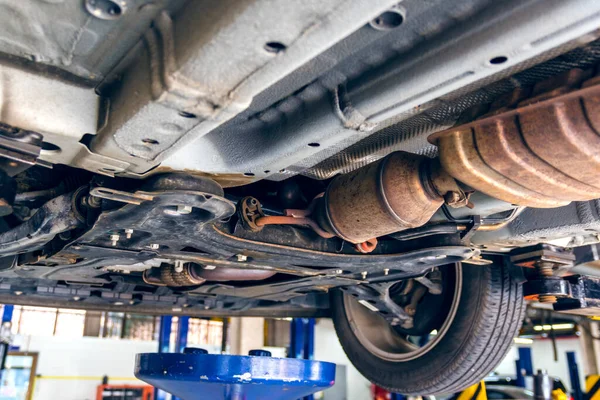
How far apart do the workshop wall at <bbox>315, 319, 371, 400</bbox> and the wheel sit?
5.99 m

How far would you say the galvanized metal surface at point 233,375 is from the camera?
4.52 ft

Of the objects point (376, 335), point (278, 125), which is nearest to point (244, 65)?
point (278, 125)

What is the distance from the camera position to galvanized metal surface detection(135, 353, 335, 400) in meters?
1.38

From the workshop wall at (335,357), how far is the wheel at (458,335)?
19.7 ft

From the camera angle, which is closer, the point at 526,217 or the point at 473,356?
the point at 526,217

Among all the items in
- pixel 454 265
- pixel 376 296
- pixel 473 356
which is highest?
pixel 454 265

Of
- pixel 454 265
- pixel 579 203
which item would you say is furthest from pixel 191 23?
pixel 454 265

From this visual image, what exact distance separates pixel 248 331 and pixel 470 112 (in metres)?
6.90

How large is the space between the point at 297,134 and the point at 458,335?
52.2 inches

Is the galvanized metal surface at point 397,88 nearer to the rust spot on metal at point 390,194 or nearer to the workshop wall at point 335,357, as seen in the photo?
the rust spot on metal at point 390,194

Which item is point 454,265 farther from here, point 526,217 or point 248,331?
point 248,331

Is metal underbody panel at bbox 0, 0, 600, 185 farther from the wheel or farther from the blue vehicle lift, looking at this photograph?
the wheel

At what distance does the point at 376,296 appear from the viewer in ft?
6.53

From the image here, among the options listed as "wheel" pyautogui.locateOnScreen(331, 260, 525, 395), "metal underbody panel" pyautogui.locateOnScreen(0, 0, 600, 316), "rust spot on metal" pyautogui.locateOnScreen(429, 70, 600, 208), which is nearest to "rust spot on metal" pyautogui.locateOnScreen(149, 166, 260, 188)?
"metal underbody panel" pyautogui.locateOnScreen(0, 0, 600, 316)
